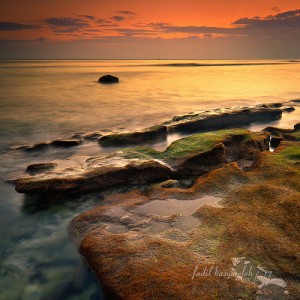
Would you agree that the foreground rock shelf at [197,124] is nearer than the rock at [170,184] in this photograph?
No

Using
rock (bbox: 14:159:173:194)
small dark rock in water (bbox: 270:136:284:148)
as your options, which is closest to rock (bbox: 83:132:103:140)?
rock (bbox: 14:159:173:194)

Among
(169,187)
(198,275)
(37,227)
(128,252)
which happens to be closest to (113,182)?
(169,187)

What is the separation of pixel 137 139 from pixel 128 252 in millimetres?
8677

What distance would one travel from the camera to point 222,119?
54.8 ft

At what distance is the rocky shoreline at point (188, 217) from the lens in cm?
431

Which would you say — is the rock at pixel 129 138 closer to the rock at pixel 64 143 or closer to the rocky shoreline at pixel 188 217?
the rock at pixel 64 143

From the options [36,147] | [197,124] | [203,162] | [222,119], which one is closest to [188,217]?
[203,162]

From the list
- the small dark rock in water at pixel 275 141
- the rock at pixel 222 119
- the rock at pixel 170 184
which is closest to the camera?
the rock at pixel 170 184

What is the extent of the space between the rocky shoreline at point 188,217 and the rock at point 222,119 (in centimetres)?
464

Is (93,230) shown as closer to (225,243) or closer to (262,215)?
(225,243)

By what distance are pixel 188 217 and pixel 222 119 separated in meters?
11.5

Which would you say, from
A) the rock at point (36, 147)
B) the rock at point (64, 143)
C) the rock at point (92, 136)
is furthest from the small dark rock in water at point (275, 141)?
the rock at point (36, 147)

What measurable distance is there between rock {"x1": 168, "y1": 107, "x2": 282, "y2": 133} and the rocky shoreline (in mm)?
4635

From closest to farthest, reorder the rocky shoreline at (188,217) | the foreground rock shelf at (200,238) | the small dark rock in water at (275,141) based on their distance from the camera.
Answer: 1. the foreground rock shelf at (200,238)
2. the rocky shoreline at (188,217)
3. the small dark rock in water at (275,141)
